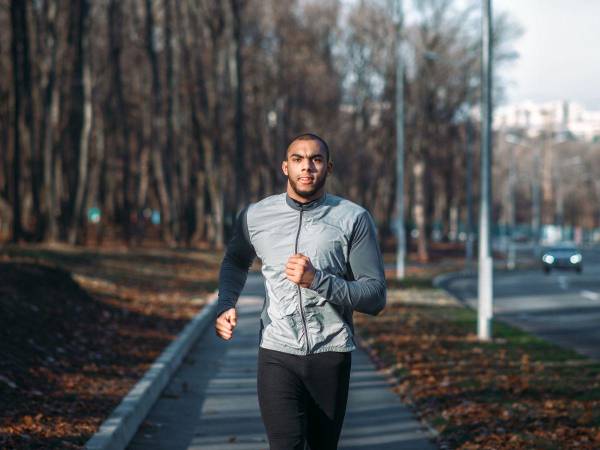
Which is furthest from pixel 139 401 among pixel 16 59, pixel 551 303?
pixel 551 303

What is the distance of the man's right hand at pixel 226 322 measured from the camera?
5117mm

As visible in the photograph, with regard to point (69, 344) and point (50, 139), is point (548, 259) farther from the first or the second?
point (69, 344)

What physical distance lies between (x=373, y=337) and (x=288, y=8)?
1444 inches

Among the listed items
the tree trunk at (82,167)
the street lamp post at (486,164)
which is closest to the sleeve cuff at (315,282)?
the street lamp post at (486,164)

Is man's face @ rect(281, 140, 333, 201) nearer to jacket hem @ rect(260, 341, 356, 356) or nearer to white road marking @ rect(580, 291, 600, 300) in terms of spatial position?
jacket hem @ rect(260, 341, 356, 356)

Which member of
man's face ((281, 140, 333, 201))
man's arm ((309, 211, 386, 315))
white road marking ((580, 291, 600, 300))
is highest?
man's face ((281, 140, 333, 201))

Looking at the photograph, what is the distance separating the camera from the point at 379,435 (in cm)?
895

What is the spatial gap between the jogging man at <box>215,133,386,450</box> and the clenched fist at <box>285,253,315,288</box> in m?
0.19

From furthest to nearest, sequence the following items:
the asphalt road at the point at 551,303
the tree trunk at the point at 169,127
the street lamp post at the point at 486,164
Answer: the tree trunk at the point at 169,127 → the asphalt road at the point at 551,303 → the street lamp post at the point at 486,164

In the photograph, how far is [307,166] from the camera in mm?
4977

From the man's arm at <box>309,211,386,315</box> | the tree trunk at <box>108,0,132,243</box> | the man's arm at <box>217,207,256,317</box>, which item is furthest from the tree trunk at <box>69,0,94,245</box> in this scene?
the man's arm at <box>309,211,386,315</box>

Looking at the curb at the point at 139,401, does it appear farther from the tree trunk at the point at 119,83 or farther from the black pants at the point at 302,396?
the tree trunk at the point at 119,83

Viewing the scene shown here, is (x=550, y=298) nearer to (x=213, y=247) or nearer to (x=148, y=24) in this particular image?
(x=148, y=24)

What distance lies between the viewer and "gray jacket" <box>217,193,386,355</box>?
16.3 ft
